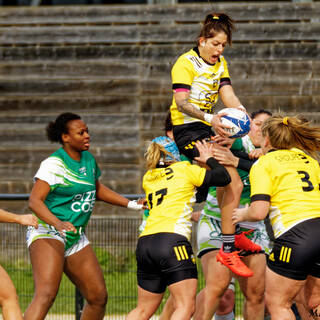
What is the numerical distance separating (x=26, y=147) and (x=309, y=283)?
8.37m

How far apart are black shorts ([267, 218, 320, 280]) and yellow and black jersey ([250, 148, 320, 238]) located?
0.20ft

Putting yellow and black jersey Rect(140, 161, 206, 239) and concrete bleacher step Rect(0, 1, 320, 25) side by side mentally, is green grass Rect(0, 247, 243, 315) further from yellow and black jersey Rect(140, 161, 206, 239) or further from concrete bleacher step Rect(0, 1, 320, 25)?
concrete bleacher step Rect(0, 1, 320, 25)

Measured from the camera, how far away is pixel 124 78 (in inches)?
534

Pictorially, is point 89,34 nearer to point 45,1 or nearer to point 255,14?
point 45,1

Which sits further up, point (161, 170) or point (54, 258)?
point (161, 170)

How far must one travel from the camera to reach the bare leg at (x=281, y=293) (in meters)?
6.00

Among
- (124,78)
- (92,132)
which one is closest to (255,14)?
(124,78)

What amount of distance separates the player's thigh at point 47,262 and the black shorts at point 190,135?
143cm

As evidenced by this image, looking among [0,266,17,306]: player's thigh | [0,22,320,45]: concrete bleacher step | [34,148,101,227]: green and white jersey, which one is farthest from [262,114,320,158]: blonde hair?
[0,22,320,45]: concrete bleacher step

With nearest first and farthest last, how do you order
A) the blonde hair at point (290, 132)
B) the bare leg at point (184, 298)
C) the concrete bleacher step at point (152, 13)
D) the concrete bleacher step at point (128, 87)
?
1. the bare leg at point (184, 298)
2. the blonde hair at point (290, 132)
3. the concrete bleacher step at point (128, 87)
4. the concrete bleacher step at point (152, 13)

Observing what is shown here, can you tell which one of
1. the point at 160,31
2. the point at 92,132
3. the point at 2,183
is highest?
the point at 160,31

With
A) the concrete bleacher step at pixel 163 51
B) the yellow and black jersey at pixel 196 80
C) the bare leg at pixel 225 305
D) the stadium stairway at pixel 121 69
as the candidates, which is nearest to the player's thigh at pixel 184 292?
the bare leg at pixel 225 305

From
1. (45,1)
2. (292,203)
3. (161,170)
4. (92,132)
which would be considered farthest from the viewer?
(45,1)

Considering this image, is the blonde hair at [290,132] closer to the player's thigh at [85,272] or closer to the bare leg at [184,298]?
the bare leg at [184,298]
